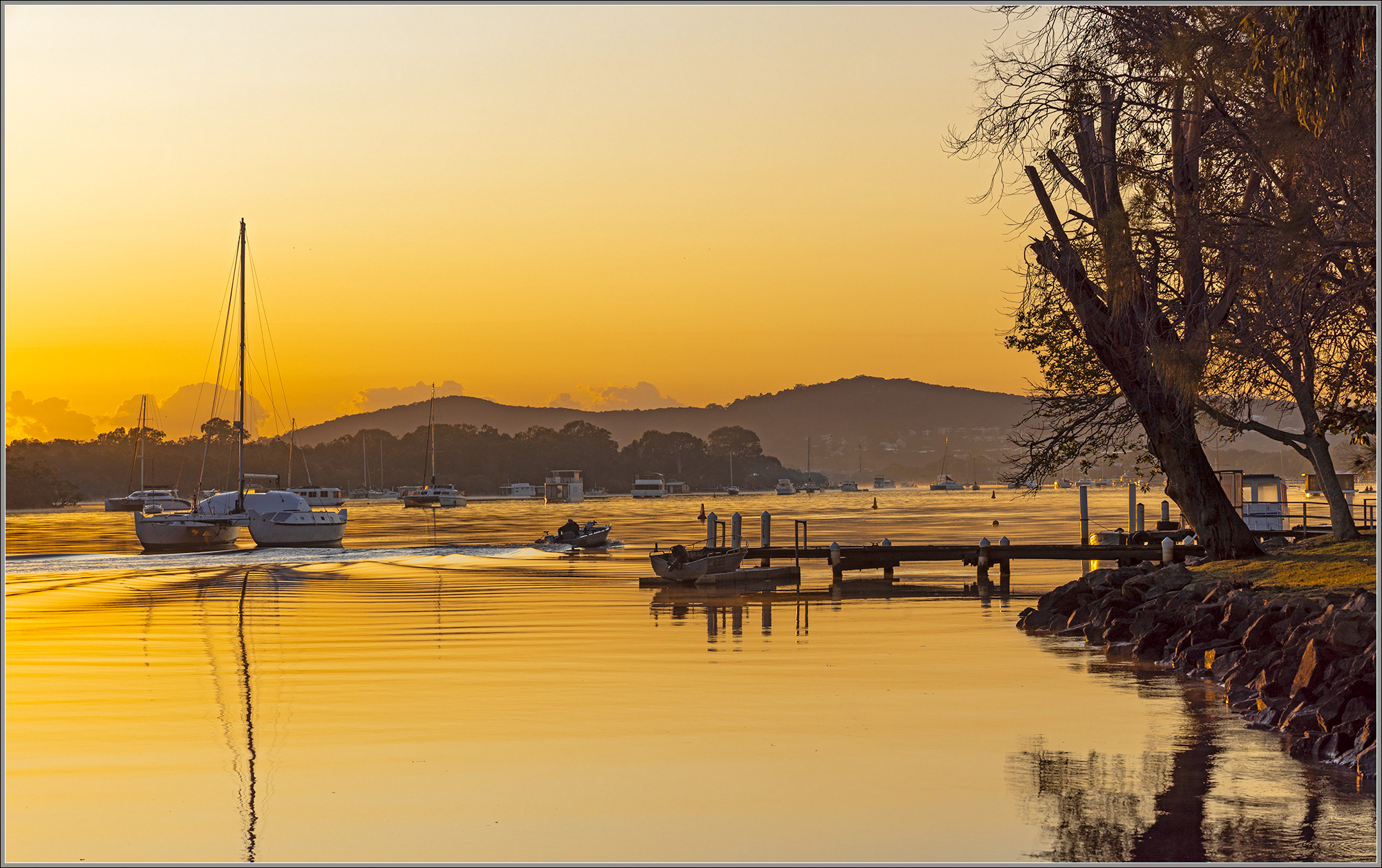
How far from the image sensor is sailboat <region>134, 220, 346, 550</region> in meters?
72.9

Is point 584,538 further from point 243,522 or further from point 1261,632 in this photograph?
point 1261,632

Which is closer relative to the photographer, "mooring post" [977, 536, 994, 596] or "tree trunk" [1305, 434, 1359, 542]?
"tree trunk" [1305, 434, 1359, 542]

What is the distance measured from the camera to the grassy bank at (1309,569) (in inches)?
1035

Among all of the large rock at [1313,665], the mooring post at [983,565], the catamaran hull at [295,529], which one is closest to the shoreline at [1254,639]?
the large rock at [1313,665]

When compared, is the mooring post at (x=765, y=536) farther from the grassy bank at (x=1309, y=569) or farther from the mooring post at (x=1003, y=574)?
the grassy bank at (x=1309, y=569)

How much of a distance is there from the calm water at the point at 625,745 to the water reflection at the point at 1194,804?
47 millimetres

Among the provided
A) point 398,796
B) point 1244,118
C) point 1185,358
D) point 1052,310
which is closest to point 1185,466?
point 1052,310

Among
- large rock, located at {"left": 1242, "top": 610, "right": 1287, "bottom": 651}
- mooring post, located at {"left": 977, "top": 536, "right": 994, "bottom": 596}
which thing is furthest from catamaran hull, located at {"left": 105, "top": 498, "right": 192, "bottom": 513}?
large rock, located at {"left": 1242, "top": 610, "right": 1287, "bottom": 651}

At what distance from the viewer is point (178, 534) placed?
73.1 metres

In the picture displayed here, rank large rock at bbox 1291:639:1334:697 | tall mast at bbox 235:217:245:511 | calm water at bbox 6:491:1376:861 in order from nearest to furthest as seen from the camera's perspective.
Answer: calm water at bbox 6:491:1376:861 < large rock at bbox 1291:639:1334:697 < tall mast at bbox 235:217:245:511

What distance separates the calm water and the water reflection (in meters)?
0.05

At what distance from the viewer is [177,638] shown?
30.8 m

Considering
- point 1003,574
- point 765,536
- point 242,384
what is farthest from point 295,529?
point 1003,574

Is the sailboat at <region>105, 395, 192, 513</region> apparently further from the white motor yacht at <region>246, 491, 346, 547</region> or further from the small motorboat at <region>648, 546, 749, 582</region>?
the small motorboat at <region>648, 546, 749, 582</region>
